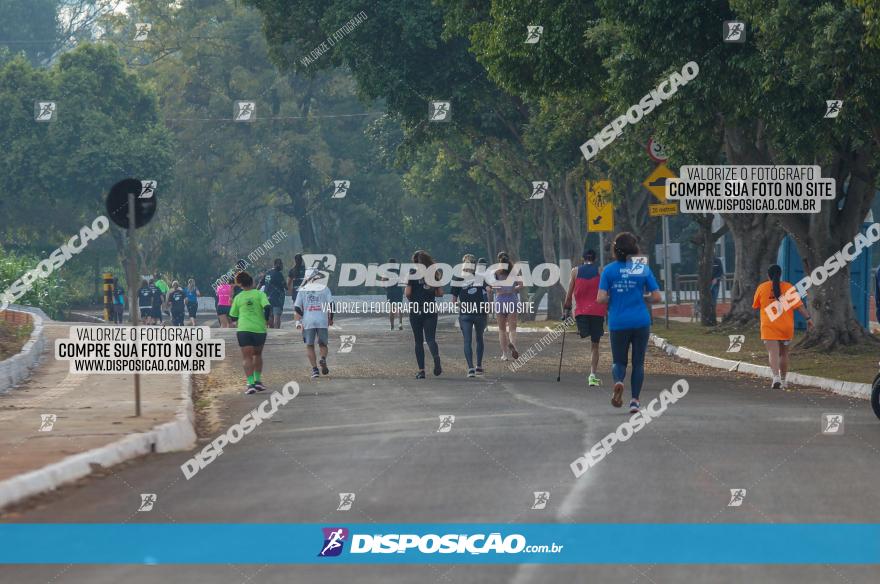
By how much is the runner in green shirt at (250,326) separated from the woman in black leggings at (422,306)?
224 cm

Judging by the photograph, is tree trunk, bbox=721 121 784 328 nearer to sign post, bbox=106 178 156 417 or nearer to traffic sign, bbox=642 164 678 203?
traffic sign, bbox=642 164 678 203

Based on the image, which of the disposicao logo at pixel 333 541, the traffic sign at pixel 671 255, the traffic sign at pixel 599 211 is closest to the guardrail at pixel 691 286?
the traffic sign at pixel 671 255

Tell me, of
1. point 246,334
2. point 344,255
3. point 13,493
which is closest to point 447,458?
point 13,493

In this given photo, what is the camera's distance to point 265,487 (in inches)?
425

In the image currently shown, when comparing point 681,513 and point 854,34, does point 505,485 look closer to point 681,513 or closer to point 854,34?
point 681,513

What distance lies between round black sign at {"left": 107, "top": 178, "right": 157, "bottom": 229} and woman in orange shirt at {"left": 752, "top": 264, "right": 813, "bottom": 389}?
8.55 m

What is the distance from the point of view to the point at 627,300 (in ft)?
51.4

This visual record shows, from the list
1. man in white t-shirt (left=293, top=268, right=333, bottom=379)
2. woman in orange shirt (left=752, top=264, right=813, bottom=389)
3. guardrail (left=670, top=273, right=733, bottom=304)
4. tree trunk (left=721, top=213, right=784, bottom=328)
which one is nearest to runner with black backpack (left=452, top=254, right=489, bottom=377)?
man in white t-shirt (left=293, top=268, right=333, bottom=379)

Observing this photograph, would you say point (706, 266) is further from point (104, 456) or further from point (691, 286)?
point (104, 456)

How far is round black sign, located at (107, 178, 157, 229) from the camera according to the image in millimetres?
16031

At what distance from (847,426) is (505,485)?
563 cm

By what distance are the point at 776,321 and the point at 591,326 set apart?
2556mm

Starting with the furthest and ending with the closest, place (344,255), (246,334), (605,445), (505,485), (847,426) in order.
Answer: (344,255) → (246,334) → (847,426) → (605,445) → (505,485)

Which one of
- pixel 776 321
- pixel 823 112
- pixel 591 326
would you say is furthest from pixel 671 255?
pixel 591 326
